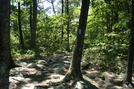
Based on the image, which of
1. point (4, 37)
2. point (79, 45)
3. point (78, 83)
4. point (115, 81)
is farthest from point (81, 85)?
point (4, 37)

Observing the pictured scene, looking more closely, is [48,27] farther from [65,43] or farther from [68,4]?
[68,4]

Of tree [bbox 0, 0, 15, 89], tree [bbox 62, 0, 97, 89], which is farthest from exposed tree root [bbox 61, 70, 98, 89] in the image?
tree [bbox 0, 0, 15, 89]

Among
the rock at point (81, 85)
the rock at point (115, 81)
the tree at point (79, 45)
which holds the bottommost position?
the rock at point (115, 81)

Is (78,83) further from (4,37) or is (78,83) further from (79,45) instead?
(4,37)

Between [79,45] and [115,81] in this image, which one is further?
[115,81]

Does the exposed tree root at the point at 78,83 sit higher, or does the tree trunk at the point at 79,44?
the tree trunk at the point at 79,44

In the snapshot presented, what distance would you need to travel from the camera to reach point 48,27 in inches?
408

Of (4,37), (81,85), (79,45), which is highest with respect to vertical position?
(4,37)

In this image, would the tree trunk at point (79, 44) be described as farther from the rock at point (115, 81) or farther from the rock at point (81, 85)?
the rock at point (115, 81)

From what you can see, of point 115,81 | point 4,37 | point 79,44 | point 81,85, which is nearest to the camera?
point 81,85

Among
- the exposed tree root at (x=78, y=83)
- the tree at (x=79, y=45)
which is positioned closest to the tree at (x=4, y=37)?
the exposed tree root at (x=78, y=83)

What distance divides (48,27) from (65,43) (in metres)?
4.16

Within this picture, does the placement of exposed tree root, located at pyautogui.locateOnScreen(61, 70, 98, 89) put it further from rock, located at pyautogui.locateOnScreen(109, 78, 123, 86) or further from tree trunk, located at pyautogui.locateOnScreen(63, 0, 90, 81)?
rock, located at pyautogui.locateOnScreen(109, 78, 123, 86)

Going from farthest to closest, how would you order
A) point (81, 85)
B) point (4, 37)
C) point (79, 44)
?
point (4, 37)
point (79, 44)
point (81, 85)
